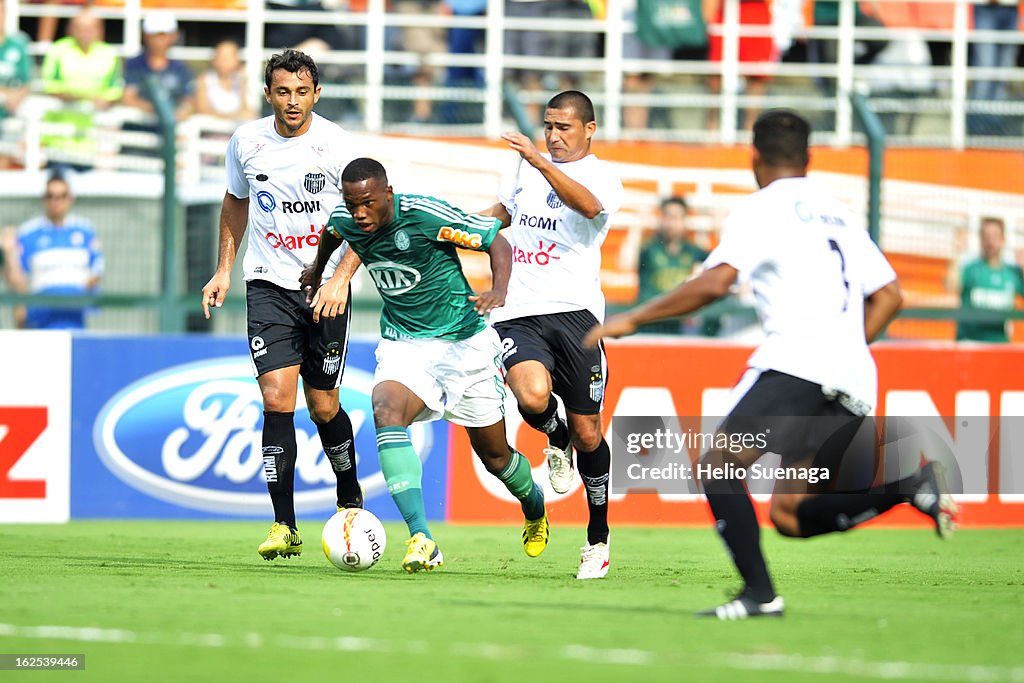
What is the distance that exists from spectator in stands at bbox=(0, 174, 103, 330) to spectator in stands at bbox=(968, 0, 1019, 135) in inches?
432

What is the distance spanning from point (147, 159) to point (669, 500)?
216 inches

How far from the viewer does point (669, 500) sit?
1383cm

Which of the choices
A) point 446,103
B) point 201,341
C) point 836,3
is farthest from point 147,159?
point 836,3

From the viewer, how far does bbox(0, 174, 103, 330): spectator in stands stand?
14.0 meters

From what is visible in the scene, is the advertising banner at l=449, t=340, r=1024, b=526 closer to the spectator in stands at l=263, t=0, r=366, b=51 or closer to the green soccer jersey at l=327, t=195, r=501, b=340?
the green soccer jersey at l=327, t=195, r=501, b=340

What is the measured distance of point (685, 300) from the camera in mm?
6488

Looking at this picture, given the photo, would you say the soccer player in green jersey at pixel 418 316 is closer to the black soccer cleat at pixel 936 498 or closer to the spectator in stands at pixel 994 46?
the black soccer cleat at pixel 936 498

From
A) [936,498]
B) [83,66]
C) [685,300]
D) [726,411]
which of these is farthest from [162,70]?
[936,498]

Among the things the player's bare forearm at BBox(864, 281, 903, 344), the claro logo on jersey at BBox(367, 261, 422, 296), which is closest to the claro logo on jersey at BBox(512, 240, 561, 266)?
the claro logo on jersey at BBox(367, 261, 422, 296)

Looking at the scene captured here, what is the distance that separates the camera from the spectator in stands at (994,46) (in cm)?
1944

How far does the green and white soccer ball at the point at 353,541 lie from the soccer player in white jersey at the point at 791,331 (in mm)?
2420

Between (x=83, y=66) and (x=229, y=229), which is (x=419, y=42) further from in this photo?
(x=229, y=229)

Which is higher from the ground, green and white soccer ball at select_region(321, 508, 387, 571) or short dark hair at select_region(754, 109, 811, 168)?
short dark hair at select_region(754, 109, 811, 168)

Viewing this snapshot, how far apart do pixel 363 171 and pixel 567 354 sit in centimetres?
170
